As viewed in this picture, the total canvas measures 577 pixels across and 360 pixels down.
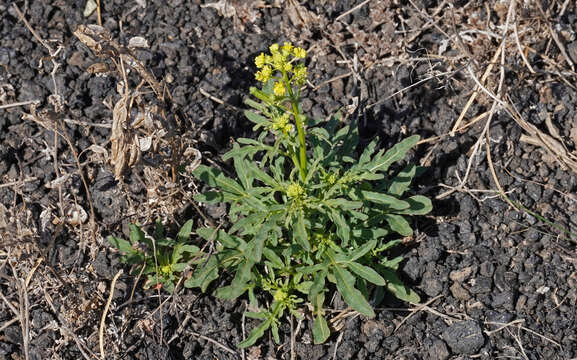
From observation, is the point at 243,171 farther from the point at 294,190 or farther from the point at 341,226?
the point at 341,226

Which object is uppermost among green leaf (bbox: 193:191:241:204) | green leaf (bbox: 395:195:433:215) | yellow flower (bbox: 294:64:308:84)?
yellow flower (bbox: 294:64:308:84)

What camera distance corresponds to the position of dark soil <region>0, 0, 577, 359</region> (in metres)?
3.89

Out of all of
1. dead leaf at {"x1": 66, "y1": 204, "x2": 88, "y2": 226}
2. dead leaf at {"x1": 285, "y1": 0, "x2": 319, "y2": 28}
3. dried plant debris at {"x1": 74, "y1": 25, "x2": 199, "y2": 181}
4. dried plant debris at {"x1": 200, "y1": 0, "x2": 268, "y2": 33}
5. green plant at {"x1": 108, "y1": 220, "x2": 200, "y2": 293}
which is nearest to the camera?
dried plant debris at {"x1": 74, "y1": 25, "x2": 199, "y2": 181}

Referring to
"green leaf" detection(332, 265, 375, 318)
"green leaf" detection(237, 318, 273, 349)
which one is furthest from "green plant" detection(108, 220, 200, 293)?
"green leaf" detection(332, 265, 375, 318)

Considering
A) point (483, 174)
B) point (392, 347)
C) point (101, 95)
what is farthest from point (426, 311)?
point (101, 95)

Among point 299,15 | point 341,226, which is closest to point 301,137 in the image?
point 341,226

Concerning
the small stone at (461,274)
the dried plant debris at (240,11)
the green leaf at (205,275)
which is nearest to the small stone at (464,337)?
the small stone at (461,274)

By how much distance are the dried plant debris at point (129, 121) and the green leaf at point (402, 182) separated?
4.19 ft

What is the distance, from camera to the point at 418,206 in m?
3.95

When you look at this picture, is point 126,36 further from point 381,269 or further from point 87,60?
point 381,269

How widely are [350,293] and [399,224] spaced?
1.69 feet

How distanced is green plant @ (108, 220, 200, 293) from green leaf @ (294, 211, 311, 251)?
2.48ft

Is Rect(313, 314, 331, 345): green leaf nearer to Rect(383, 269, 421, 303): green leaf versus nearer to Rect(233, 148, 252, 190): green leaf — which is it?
Rect(383, 269, 421, 303): green leaf

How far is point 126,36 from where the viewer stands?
4957 millimetres
